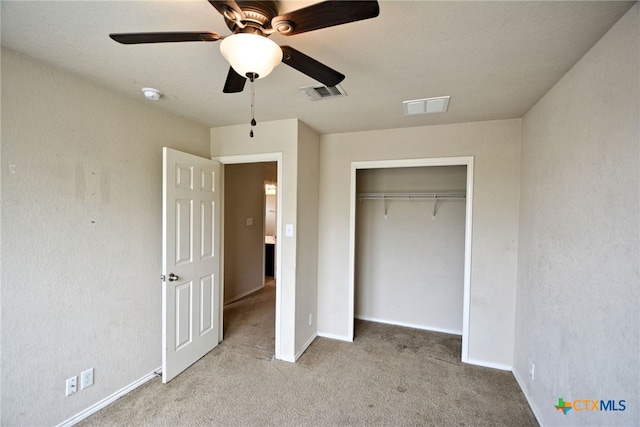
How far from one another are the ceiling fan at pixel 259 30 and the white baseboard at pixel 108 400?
7.84ft

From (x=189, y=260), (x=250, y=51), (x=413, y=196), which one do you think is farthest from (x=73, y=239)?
(x=413, y=196)

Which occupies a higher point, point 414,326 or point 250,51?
point 250,51

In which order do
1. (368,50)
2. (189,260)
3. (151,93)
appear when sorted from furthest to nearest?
(189,260)
(151,93)
(368,50)

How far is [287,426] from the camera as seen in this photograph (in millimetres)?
1937

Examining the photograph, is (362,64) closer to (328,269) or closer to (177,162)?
(177,162)

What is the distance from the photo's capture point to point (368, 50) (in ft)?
5.08

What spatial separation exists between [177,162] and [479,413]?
3.10 m

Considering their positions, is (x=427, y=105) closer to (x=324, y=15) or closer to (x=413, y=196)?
(x=413, y=196)

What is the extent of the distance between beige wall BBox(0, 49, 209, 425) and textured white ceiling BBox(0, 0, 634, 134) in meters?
0.24

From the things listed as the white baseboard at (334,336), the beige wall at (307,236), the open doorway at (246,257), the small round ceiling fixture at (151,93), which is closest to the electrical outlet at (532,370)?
the white baseboard at (334,336)

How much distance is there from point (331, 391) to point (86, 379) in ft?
5.88

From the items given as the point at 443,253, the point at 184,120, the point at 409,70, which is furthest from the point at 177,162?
the point at 443,253

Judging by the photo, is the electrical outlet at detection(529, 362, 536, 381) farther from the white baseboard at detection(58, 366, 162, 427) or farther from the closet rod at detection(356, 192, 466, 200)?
the white baseboard at detection(58, 366, 162, 427)

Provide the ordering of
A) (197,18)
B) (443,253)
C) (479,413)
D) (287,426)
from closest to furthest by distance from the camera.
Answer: (197,18), (287,426), (479,413), (443,253)
